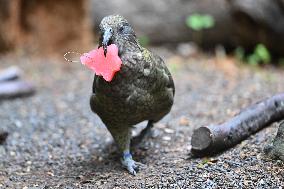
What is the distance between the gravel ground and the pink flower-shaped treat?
1.95 feet

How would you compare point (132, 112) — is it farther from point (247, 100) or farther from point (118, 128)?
point (247, 100)

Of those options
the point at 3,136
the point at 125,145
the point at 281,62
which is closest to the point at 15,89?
the point at 3,136

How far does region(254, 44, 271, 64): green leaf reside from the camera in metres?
5.71

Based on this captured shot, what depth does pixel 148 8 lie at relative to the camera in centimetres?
655

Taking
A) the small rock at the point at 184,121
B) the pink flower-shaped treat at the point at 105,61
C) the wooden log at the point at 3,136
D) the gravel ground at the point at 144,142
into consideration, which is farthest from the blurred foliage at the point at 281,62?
the pink flower-shaped treat at the point at 105,61

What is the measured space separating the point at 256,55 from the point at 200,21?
72 cm

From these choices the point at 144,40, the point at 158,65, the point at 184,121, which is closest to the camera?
the point at 158,65

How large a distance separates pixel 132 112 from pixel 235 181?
0.68 metres

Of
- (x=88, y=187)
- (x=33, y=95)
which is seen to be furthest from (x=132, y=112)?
(x=33, y=95)

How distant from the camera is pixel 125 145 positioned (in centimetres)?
317

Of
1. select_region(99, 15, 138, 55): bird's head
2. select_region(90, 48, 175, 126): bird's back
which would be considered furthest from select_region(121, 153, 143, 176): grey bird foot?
select_region(99, 15, 138, 55): bird's head

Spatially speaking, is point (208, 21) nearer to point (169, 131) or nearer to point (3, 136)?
point (169, 131)

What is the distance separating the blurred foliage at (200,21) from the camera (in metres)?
5.98

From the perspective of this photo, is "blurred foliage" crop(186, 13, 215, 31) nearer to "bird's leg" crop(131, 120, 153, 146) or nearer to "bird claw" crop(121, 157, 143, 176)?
"bird's leg" crop(131, 120, 153, 146)
